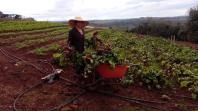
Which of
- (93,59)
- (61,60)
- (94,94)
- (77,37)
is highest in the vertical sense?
(77,37)

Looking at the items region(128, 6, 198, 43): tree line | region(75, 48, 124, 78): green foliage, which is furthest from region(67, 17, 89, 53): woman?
region(128, 6, 198, 43): tree line

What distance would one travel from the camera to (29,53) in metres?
12.9

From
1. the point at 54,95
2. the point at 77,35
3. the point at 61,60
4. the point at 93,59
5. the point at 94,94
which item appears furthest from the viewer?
the point at 61,60

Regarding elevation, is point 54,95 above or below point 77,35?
below

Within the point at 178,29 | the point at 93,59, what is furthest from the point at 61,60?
the point at 178,29

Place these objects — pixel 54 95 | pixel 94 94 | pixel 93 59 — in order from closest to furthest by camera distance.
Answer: pixel 93 59, pixel 54 95, pixel 94 94

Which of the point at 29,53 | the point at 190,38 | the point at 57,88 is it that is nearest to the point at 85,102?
the point at 57,88

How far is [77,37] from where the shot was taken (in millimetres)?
9180

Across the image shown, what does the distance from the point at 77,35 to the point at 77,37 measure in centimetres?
5

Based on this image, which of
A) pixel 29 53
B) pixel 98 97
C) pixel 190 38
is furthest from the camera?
pixel 190 38

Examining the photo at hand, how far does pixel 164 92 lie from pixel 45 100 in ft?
9.32

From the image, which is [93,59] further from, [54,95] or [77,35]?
[54,95]

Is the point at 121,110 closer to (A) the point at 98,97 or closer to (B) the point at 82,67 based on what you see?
(A) the point at 98,97

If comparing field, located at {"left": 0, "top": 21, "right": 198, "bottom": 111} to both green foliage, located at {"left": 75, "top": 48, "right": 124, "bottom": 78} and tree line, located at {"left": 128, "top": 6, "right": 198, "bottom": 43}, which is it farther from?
tree line, located at {"left": 128, "top": 6, "right": 198, "bottom": 43}
